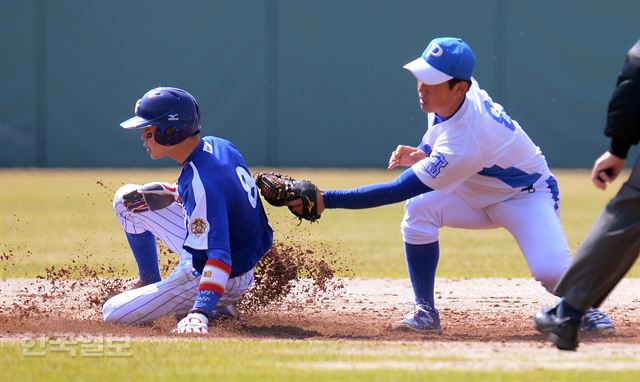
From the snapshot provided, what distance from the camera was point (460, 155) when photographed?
197 inches

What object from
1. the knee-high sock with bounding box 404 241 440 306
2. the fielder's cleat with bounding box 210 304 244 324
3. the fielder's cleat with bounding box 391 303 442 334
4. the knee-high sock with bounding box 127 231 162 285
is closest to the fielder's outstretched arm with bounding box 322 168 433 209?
the knee-high sock with bounding box 404 241 440 306

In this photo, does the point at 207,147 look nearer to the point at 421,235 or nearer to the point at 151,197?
the point at 151,197

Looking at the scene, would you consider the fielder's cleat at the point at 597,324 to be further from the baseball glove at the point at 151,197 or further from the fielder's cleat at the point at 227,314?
the baseball glove at the point at 151,197

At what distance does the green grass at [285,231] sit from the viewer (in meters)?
8.65

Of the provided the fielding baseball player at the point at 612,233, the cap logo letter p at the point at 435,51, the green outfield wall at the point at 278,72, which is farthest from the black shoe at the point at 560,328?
the green outfield wall at the point at 278,72

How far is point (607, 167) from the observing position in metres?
4.08

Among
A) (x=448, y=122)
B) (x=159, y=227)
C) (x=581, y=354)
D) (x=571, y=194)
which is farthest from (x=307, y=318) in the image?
(x=571, y=194)

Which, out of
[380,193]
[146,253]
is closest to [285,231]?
[146,253]

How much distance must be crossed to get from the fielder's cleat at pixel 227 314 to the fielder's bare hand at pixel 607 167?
7.03 feet

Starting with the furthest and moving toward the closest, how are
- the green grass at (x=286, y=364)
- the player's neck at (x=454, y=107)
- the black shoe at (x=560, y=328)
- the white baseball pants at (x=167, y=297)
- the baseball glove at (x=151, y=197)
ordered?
1. the baseball glove at (x=151, y=197)
2. the white baseball pants at (x=167, y=297)
3. the player's neck at (x=454, y=107)
4. the black shoe at (x=560, y=328)
5. the green grass at (x=286, y=364)

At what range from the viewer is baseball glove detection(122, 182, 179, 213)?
225 inches

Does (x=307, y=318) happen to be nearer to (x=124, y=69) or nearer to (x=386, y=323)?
(x=386, y=323)

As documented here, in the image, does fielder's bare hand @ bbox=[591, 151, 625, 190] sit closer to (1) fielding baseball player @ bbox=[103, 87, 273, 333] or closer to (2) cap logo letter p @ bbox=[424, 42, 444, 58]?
(2) cap logo letter p @ bbox=[424, 42, 444, 58]

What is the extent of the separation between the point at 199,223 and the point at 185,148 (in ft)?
1.40
